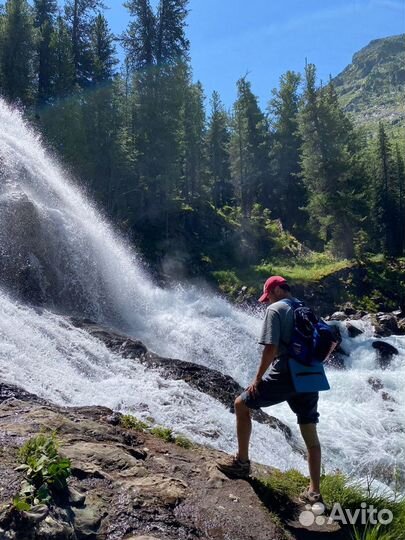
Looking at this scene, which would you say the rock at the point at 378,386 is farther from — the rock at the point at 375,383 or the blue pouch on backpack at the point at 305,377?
the blue pouch on backpack at the point at 305,377

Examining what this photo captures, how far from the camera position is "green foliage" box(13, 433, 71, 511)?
4.58m

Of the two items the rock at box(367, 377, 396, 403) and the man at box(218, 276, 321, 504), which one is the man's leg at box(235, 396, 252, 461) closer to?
the man at box(218, 276, 321, 504)

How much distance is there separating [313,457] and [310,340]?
123 centimetres

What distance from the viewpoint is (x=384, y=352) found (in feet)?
73.2

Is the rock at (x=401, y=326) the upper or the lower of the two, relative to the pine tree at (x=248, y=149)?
lower

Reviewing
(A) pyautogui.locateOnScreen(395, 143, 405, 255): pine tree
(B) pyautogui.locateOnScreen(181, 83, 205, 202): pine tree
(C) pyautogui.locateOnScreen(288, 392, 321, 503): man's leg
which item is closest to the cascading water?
(C) pyautogui.locateOnScreen(288, 392, 321, 503): man's leg

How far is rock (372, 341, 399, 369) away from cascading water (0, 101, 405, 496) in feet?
0.80

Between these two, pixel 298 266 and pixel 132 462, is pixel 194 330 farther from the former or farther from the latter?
pixel 298 266

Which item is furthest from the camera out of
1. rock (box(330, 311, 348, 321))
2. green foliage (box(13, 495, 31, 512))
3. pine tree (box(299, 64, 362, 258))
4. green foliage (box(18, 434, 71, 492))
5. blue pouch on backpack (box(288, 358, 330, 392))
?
pine tree (box(299, 64, 362, 258))

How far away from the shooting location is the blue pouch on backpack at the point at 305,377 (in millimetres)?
5613

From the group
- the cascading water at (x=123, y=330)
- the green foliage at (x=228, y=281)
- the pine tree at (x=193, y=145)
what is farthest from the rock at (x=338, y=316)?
the pine tree at (x=193, y=145)

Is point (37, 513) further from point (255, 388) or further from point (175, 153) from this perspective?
point (175, 153)

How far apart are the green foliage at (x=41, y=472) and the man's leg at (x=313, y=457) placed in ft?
8.02

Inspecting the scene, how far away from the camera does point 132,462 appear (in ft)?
20.0
